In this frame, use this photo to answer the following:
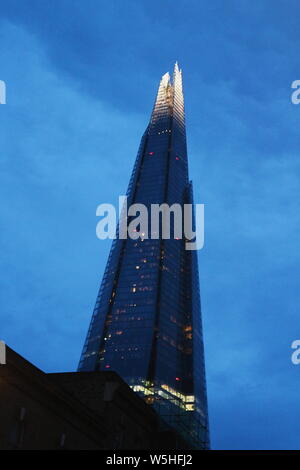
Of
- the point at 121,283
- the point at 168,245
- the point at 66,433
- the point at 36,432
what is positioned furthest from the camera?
the point at 168,245

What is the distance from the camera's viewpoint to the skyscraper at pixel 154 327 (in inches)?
5999

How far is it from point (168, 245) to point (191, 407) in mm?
54636

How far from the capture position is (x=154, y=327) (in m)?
163

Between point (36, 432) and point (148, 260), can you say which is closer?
point (36, 432)

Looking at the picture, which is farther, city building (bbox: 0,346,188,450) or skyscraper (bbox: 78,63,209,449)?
skyscraper (bbox: 78,63,209,449)

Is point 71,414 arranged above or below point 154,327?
below

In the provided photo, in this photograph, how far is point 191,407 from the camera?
157125 millimetres

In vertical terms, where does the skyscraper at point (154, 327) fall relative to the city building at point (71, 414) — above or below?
above

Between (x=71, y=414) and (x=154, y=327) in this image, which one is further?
(x=154, y=327)

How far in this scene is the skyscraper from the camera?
152 meters

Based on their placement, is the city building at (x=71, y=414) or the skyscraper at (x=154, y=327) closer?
the city building at (x=71, y=414)

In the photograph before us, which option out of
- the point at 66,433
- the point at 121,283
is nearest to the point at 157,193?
the point at 121,283

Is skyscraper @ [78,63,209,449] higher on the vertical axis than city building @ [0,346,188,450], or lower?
higher
